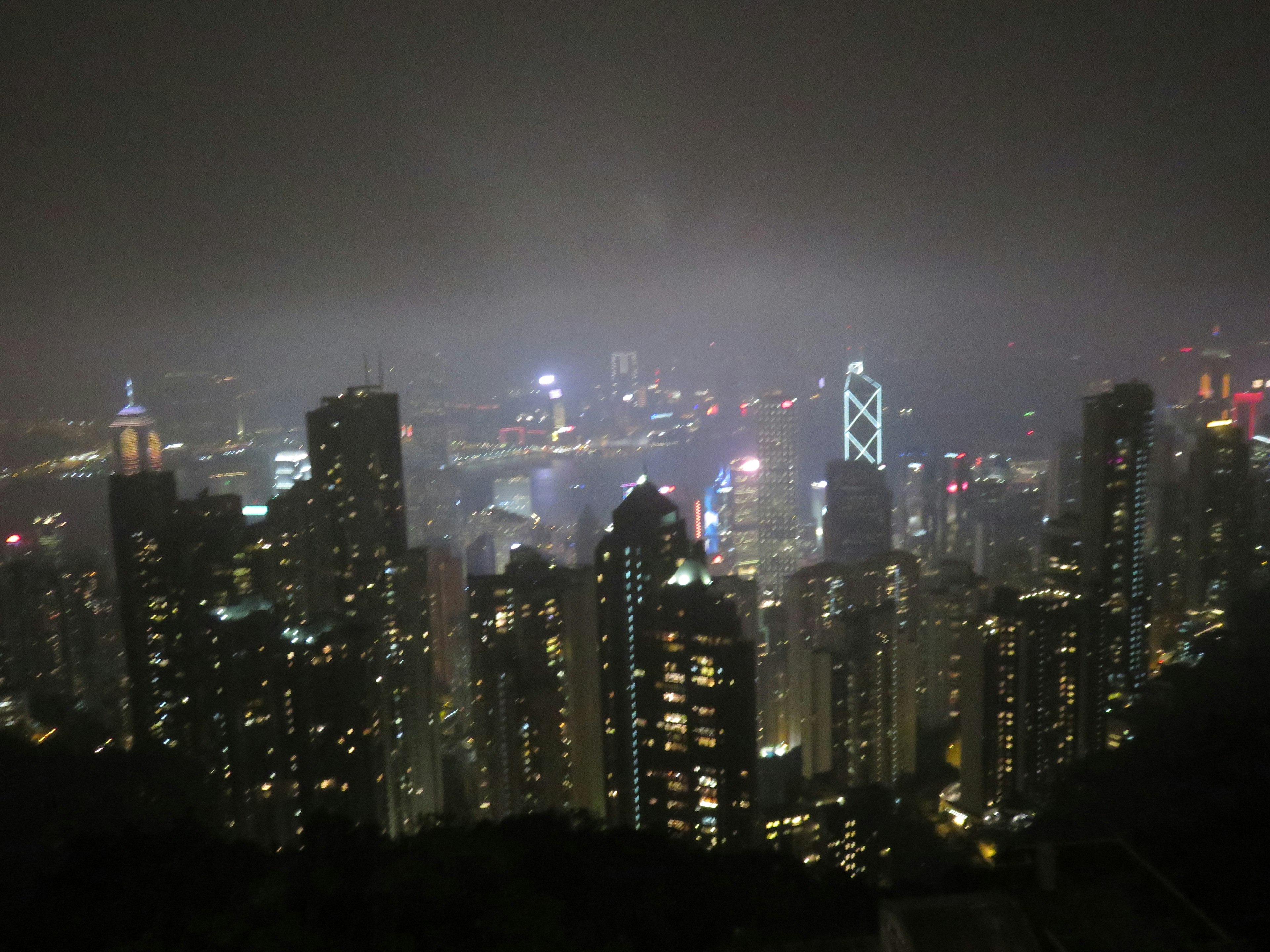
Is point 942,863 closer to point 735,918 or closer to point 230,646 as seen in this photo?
point 735,918

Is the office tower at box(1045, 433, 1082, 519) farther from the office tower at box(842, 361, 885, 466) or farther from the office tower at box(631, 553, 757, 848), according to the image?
the office tower at box(631, 553, 757, 848)

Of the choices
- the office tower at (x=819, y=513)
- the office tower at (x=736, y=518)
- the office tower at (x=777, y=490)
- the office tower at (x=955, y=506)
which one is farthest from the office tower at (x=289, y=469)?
the office tower at (x=955, y=506)

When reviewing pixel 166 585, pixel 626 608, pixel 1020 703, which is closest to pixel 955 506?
pixel 1020 703

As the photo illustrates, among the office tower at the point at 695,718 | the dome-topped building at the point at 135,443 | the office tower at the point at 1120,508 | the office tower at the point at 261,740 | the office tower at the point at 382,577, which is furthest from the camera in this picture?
the office tower at the point at 1120,508

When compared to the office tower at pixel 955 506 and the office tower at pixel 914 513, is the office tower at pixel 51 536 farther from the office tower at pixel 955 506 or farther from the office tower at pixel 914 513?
the office tower at pixel 955 506

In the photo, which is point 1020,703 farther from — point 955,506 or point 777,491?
point 777,491

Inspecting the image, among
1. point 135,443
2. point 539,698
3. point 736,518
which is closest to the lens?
point 135,443

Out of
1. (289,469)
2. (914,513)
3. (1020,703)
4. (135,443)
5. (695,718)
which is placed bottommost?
(1020,703)
